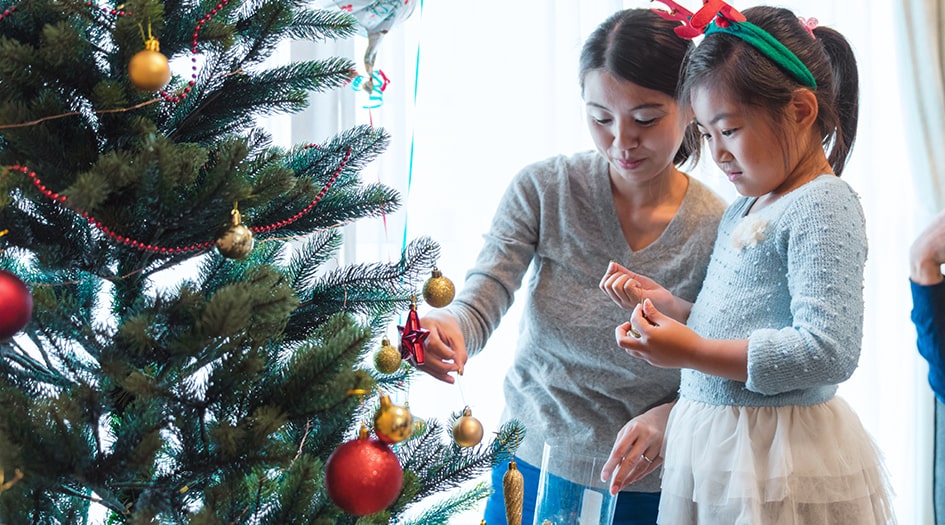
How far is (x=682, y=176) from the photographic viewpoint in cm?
143

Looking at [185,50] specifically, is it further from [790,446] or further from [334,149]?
[790,446]

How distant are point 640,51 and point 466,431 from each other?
668mm

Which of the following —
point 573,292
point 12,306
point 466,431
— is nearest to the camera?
point 12,306

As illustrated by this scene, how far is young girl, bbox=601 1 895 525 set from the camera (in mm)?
1026

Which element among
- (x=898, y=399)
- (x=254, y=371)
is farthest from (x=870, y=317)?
(x=254, y=371)

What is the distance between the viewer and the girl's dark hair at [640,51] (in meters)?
1.27

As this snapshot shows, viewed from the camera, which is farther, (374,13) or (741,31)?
(374,13)

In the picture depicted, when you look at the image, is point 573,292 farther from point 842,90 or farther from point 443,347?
point 842,90

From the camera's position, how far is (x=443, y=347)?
117cm

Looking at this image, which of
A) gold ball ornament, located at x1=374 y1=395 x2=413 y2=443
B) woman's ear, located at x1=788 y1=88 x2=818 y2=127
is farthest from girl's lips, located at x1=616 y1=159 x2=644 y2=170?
gold ball ornament, located at x1=374 y1=395 x2=413 y2=443

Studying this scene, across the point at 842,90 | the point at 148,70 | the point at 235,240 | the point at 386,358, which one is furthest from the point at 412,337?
the point at 842,90

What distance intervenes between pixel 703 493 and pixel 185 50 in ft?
2.63

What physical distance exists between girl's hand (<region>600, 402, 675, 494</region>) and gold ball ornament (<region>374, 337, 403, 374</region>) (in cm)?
34

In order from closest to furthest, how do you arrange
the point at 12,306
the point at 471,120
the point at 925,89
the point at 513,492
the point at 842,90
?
the point at 12,306
the point at 513,492
the point at 842,90
the point at 471,120
the point at 925,89
